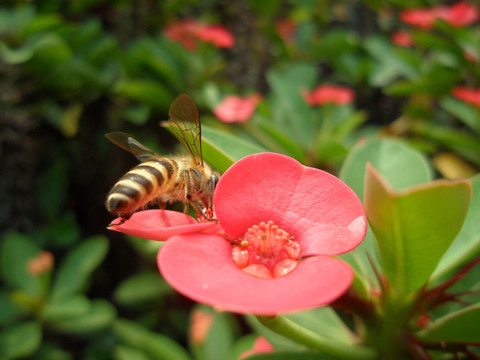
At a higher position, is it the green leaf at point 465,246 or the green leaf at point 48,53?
the green leaf at point 465,246

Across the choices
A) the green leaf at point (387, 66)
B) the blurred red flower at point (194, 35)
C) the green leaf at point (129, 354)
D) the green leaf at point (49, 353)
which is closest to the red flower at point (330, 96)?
the green leaf at point (387, 66)

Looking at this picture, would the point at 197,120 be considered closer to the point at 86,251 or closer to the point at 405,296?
the point at 405,296

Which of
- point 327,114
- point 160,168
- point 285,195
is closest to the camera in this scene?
point 285,195

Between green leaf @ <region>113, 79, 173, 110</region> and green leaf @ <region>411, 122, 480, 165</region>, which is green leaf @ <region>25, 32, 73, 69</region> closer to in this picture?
green leaf @ <region>113, 79, 173, 110</region>

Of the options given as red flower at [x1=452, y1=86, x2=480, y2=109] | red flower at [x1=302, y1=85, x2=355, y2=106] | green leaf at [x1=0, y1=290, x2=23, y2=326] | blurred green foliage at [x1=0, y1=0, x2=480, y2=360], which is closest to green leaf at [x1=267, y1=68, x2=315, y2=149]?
blurred green foliage at [x1=0, y1=0, x2=480, y2=360]

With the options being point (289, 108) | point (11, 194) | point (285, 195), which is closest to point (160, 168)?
point (285, 195)

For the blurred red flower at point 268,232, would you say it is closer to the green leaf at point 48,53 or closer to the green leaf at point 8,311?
the green leaf at point 48,53

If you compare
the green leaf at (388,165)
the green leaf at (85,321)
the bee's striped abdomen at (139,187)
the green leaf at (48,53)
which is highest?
the bee's striped abdomen at (139,187)
